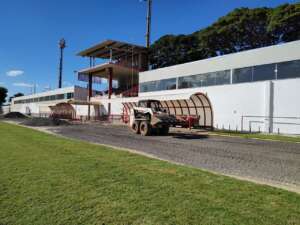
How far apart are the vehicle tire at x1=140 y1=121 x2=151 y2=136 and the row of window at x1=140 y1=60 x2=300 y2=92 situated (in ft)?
34.1

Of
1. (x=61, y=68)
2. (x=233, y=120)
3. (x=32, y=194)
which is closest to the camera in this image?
(x=32, y=194)

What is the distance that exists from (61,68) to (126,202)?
3221 inches

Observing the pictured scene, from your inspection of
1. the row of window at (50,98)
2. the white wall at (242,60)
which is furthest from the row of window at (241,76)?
the row of window at (50,98)

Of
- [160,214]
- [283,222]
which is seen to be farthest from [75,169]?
[283,222]

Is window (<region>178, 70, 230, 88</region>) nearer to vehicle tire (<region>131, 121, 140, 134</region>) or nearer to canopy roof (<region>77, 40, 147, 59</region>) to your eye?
vehicle tire (<region>131, 121, 140, 134</region>)

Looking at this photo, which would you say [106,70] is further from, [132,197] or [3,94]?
[3,94]

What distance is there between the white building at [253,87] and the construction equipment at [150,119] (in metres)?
6.88

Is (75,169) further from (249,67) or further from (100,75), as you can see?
(100,75)

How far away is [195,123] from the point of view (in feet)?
72.0

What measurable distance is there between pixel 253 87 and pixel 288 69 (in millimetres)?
2985

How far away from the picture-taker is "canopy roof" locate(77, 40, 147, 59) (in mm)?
43225

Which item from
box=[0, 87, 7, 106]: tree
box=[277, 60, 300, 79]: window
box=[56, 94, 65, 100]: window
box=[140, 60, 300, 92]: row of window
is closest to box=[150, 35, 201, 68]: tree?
box=[140, 60, 300, 92]: row of window

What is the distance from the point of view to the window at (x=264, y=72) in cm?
2070

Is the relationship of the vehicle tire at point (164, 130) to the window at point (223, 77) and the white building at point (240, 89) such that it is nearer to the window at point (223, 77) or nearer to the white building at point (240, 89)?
the white building at point (240, 89)
